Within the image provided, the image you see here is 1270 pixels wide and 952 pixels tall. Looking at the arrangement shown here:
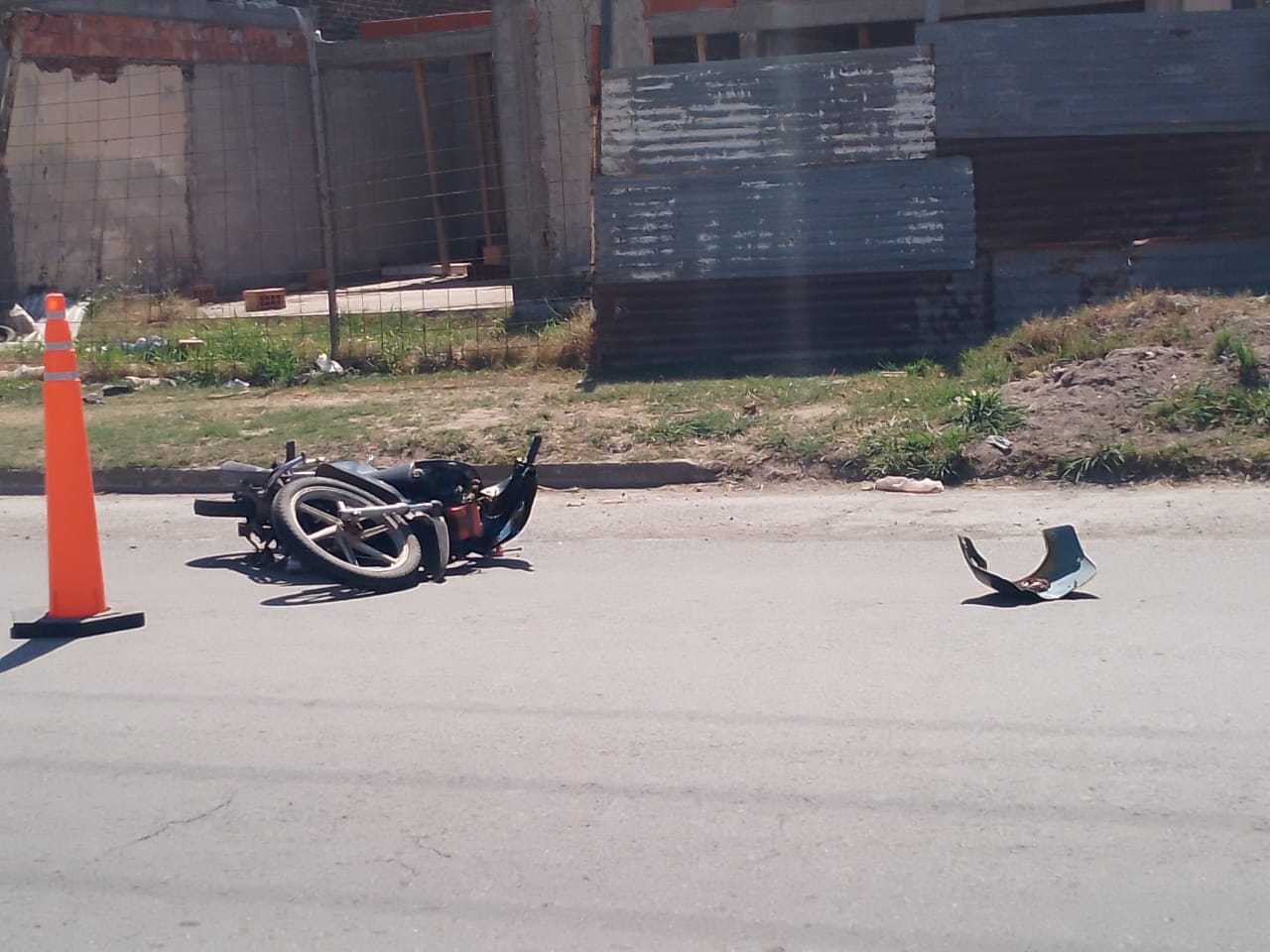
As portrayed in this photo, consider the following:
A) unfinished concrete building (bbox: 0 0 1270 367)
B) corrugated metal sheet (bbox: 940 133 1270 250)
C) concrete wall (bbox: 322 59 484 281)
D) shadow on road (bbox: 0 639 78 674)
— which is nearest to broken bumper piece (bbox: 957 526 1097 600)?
shadow on road (bbox: 0 639 78 674)

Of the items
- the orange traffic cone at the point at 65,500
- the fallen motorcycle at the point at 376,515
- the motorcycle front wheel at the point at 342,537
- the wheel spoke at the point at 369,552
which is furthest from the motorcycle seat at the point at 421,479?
the orange traffic cone at the point at 65,500

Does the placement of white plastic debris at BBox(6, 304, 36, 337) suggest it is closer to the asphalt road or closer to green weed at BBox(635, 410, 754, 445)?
green weed at BBox(635, 410, 754, 445)

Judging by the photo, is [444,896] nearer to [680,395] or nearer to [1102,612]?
[1102,612]

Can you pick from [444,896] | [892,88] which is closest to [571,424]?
[892,88]

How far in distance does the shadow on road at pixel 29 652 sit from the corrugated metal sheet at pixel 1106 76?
947 cm

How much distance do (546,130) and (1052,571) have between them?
12.7m

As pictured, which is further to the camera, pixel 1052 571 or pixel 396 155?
pixel 396 155

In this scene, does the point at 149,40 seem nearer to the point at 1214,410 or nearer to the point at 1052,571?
the point at 1214,410

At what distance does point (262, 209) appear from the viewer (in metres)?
22.4

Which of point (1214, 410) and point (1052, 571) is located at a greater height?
point (1214, 410)

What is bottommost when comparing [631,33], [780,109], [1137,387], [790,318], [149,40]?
[1137,387]

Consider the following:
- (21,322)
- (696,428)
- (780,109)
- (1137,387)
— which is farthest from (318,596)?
(21,322)

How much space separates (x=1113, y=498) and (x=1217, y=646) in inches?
128

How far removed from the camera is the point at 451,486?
7492 millimetres
